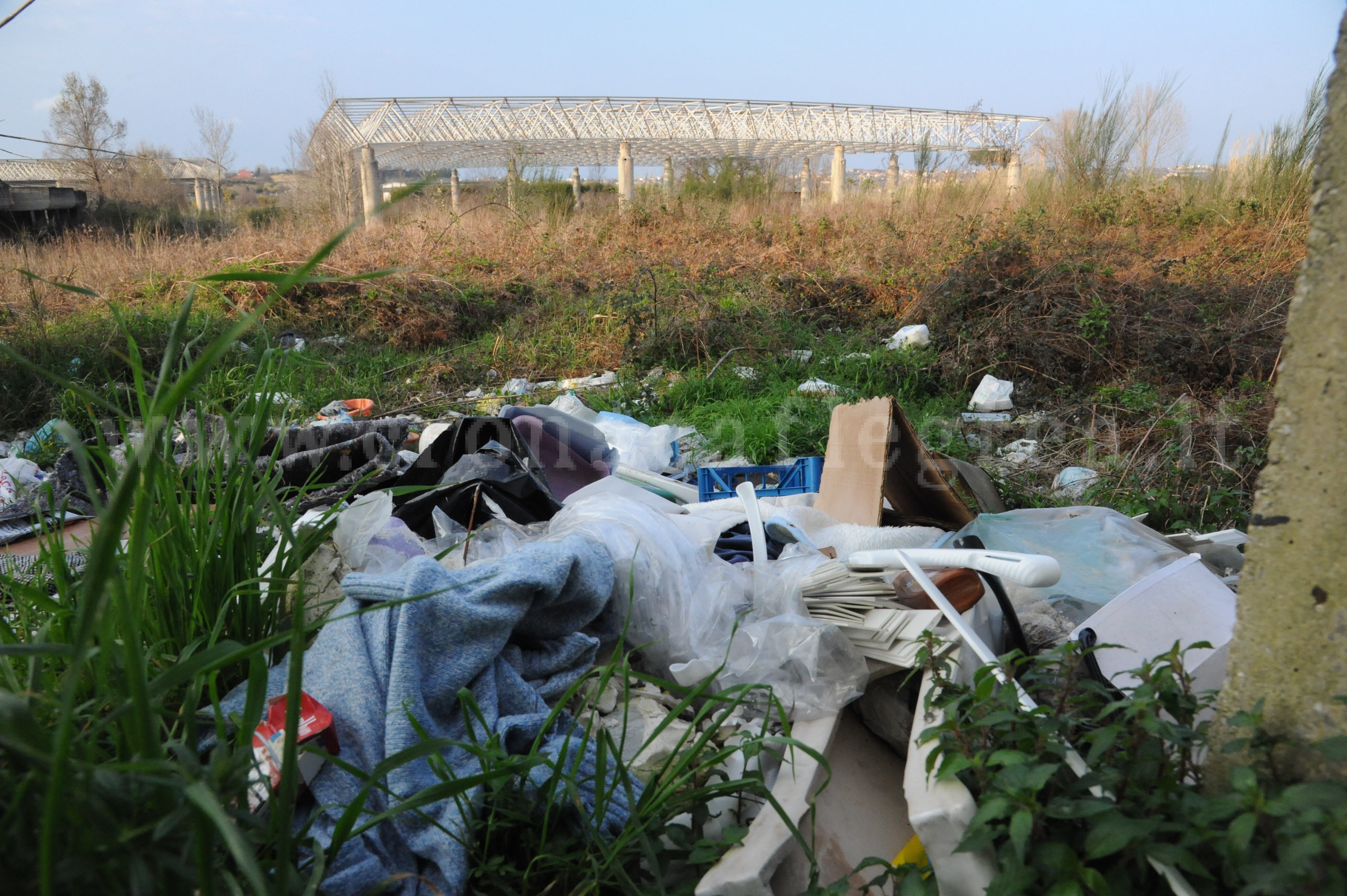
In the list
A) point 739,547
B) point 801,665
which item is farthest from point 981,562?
point 739,547

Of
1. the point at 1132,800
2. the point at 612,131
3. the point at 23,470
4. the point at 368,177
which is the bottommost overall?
the point at 23,470

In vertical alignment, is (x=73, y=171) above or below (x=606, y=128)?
below

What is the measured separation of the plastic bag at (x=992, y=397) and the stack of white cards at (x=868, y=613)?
10.3 feet

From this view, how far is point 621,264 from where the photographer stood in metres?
A: 8.40

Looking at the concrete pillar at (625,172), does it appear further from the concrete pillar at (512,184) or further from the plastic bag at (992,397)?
the plastic bag at (992,397)

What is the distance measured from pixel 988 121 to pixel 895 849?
466 inches

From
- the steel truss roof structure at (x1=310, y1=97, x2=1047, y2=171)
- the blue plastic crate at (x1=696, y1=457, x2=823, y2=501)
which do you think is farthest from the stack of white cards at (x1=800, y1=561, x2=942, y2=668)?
the steel truss roof structure at (x1=310, y1=97, x2=1047, y2=171)

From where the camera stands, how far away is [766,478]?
3352 mm

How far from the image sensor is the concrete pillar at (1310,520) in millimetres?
787

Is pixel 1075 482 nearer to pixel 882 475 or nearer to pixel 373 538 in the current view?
pixel 882 475

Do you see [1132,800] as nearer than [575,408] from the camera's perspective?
Yes

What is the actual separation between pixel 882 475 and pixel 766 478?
907 millimetres

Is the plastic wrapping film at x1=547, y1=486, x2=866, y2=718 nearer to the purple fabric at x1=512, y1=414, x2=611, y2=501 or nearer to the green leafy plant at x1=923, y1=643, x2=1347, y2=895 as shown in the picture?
the green leafy plant at x1=923, y1=643, x2=1347, y2=895

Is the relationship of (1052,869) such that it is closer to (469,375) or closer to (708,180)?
(469,375)
